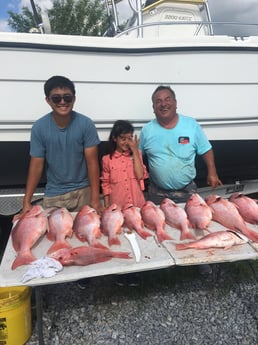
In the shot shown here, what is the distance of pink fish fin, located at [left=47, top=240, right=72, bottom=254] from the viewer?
2.10 m

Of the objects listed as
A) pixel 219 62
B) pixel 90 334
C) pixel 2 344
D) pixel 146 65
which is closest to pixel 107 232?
pixel 90 334

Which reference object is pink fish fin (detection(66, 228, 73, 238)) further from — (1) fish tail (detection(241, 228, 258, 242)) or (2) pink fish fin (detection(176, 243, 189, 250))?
(1) fish tail (detection(241, 228, 258, 242))

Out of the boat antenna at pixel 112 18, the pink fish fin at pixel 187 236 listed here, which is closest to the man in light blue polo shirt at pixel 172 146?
the pink fish fin at pixel 187 236

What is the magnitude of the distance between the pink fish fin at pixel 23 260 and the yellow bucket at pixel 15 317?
48cm

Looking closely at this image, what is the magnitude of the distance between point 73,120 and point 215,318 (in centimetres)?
180

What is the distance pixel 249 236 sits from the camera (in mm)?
2227

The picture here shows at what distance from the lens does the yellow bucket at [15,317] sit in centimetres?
229

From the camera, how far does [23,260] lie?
197cm

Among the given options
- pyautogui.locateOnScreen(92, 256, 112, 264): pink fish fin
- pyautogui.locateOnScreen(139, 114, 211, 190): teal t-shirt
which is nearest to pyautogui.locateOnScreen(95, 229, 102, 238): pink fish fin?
pyautogui.locateOnScreen(92, 256, 112, 264): pink fish fin

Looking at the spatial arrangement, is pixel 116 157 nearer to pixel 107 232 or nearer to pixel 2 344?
pixel 107 232

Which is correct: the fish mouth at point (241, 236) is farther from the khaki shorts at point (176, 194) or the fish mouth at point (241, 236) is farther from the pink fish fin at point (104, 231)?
the khaki shorts at point (176, 194)

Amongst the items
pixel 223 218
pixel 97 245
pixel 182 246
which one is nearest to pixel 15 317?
pixel 97 245

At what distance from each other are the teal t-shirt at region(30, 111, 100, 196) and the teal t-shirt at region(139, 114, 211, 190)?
50cm

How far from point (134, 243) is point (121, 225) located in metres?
0.19
